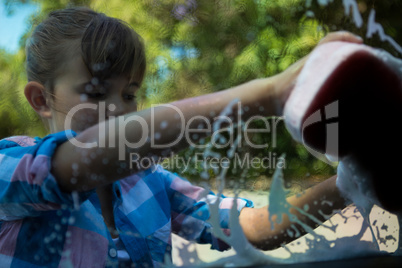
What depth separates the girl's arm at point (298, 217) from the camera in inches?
14.2

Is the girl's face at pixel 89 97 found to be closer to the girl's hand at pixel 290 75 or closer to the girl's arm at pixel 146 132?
the girl's arm at pixel 146 132

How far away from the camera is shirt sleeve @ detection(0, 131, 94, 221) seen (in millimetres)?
371

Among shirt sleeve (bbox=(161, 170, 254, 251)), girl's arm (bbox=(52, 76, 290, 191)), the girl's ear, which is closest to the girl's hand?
girl's arm (bbox=(52, 76, 290, 191))

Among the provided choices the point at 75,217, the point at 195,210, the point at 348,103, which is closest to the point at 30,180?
the point at 75,217

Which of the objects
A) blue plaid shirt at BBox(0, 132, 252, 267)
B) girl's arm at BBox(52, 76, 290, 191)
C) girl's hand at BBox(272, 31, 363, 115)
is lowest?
blue plaid shirt at BBox(0, 132, 252, 267)

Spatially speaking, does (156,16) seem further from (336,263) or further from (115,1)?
(336,263)

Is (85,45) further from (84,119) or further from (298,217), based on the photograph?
(298,217)

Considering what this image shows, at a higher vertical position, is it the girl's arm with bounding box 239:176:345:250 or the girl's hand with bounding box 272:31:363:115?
the girl's hand with bounding box 272:31:363:115

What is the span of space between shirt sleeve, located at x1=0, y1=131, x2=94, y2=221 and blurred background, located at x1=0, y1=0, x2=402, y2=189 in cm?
10

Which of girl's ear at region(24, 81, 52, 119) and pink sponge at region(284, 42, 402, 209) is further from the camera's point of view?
girl's ear at region(24, 81, 52, 119)

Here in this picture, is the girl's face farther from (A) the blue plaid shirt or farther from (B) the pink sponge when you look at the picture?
(B) the pink sponge

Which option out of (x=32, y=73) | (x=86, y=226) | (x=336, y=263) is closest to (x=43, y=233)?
(x=86, y=226)

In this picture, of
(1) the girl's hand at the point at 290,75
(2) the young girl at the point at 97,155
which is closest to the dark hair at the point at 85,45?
(2) the young girl at the point at 97,155

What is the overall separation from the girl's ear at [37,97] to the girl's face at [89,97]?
0.02m
